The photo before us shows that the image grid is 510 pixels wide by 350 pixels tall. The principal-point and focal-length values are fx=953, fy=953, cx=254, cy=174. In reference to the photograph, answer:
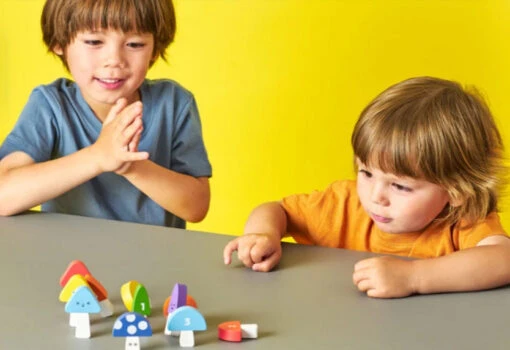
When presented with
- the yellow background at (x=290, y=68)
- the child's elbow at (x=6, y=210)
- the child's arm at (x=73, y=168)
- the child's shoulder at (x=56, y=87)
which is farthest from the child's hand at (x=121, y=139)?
the yellow background at (x=290, y=68)

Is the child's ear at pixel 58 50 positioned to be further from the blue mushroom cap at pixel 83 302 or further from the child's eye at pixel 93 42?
the blue mushroom cap at pixel 83 302

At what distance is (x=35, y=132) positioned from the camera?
1.25 m

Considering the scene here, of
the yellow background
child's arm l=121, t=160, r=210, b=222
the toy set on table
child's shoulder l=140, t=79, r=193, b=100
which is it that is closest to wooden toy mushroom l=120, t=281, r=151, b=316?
the toy set on table

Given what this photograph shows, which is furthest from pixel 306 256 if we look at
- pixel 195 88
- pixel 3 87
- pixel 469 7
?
pixel 3 87

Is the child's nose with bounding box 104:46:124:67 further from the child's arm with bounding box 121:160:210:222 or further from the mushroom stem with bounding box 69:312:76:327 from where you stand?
the mushroom stem with bounding box 69:312:76:327

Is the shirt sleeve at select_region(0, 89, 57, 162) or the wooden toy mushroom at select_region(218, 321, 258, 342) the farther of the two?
the shirt sleeve at select_region(0, 89, 57, 162)

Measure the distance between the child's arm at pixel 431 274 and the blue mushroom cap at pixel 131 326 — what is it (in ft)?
0.73

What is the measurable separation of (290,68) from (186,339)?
1.34m

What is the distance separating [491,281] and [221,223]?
1.36 m

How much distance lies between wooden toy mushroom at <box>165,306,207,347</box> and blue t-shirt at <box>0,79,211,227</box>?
0.58 metres

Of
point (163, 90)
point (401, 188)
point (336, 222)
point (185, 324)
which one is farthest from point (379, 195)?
point (163, 90)

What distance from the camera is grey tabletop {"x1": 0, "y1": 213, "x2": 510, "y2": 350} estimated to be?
2.37ft

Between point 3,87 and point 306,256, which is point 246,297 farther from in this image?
point 3,87

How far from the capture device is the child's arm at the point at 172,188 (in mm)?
1184
